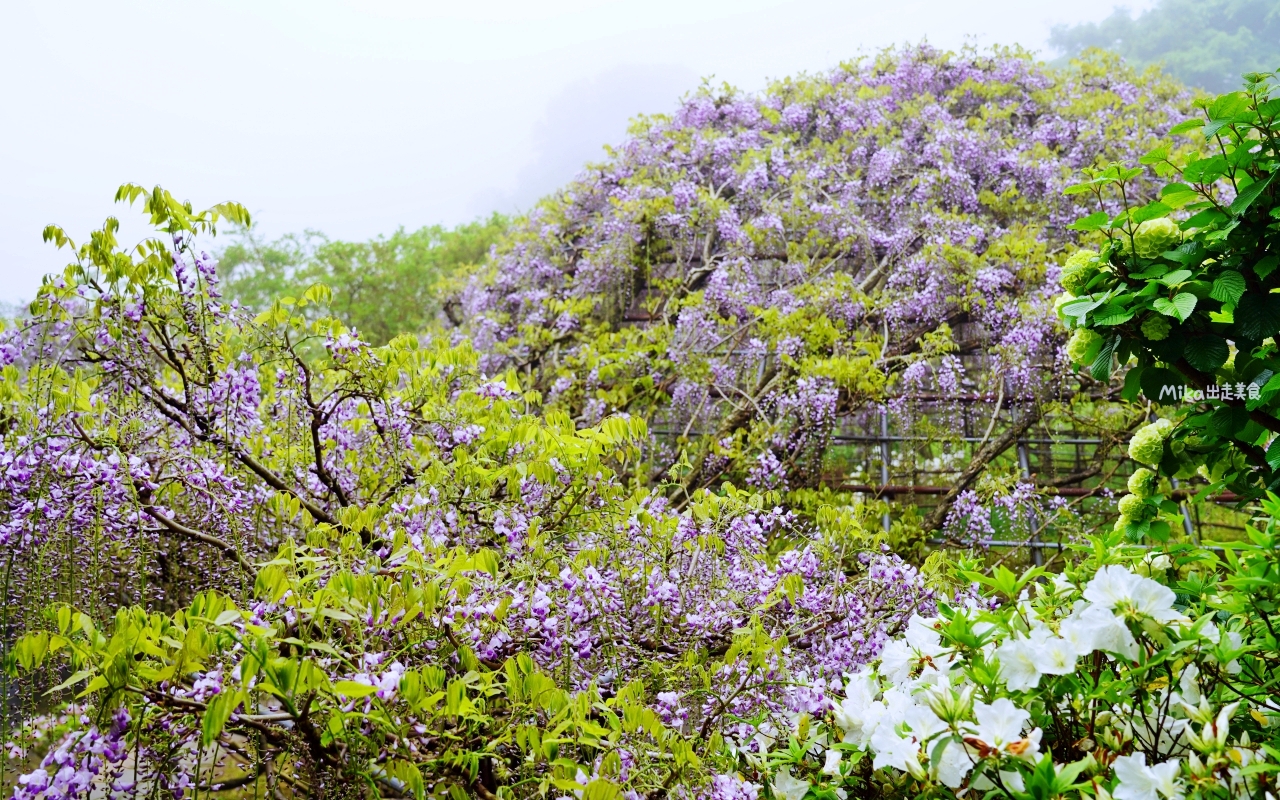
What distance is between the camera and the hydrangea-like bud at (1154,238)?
1613 mm

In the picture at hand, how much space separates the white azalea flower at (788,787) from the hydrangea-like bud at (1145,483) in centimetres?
126

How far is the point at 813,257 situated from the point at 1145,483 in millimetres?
4273

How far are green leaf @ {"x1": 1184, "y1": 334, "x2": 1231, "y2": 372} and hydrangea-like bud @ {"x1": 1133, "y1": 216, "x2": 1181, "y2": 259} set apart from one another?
207mm

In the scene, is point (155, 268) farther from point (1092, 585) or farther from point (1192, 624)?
point (1192, 624)

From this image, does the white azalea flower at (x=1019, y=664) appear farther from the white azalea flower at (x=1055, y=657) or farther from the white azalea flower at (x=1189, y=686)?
the white azalea flower at (x=1189, y=686)

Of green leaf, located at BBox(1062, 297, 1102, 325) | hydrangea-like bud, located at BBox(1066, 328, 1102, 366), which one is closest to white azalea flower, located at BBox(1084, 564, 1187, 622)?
green leaf, located at BBox(1062, 297, 1102, 325)

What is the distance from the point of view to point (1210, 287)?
1518 millimetres

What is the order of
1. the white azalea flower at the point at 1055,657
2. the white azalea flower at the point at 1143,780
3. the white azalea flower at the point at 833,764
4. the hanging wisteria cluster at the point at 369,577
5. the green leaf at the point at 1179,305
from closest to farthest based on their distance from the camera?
the white azalea flower at the point at 1143,780, the white azalea flower at the point at 1055,657, the white azalea flower at the point at 833,764, the hanging wisteria cluster at the point at 369,577, the green leaf at the point at 1179,305

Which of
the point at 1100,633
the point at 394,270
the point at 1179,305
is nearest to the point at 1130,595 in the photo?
the point at 1100,633

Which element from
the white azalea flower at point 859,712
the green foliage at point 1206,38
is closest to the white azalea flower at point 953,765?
the white azalea flower at point 859,712

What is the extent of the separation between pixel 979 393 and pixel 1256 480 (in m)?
3.17

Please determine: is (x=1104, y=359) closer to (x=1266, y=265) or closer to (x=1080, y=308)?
(x=1080, y=308)

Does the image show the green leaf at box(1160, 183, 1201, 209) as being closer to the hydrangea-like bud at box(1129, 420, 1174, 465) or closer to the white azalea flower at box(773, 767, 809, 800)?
the hydrangea-like bud at box(1129, 420, 1174, 465)

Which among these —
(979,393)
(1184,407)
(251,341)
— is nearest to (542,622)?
(251,341)
